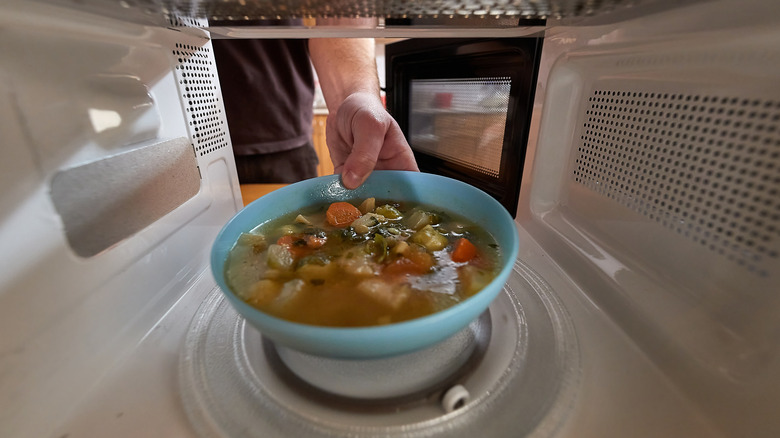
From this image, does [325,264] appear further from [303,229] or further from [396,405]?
[396,405]

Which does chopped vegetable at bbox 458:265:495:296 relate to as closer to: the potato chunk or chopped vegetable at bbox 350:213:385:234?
the potato chunk

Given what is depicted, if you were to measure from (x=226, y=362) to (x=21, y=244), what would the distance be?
0.29 meters

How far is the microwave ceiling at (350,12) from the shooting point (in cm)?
58

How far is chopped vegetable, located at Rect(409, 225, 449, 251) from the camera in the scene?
73cm

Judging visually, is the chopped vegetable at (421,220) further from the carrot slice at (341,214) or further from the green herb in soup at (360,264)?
the carrot slice at (341,214)

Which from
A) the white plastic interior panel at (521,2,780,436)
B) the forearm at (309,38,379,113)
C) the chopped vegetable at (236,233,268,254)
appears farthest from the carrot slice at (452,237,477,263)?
the forearm at (309,38,379,113)

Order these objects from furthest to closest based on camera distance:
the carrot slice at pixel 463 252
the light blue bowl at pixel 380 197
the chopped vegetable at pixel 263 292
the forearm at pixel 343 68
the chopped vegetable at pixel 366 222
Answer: the forearm at pixel 343 68, the chopped vegetable at pixel 366 222, the carrot slice at pixel 463 252, the chopped vegetable at pixel 263 292, the light blue bowl at pixel 380 197

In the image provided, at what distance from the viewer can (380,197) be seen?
0.93 m

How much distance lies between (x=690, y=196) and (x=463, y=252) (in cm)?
34

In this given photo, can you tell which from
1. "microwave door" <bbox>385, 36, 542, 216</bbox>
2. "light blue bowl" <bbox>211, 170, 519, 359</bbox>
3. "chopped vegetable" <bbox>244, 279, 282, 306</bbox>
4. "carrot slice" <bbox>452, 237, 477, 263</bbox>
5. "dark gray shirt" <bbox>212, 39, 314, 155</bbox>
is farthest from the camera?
"dark gray shirt" <bbox>212, 39, 314, 155</bbox>

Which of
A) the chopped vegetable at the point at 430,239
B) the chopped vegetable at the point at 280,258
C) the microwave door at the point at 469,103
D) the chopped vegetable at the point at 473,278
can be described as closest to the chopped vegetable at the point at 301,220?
the chopped vegetable at the point at 280,258

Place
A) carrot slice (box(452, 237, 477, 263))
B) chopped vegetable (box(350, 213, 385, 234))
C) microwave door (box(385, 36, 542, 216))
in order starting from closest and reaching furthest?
carrot slice (box(452, 237, 477, 263)) → chopped vegetable (box(350, 213, 385, 234)) → microwave door (box(385, 36, 542, 216))

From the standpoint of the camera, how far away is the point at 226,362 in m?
0.55

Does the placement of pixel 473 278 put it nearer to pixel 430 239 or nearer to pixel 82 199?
pixel 430 239
